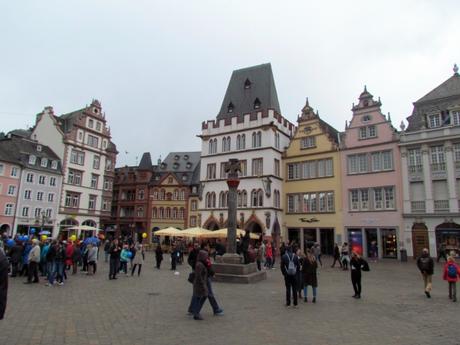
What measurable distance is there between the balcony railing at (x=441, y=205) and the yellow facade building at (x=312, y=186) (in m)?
8.47

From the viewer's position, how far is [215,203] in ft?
139

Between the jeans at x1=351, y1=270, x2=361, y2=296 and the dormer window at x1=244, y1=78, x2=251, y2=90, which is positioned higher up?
the dormer window at x1=244, y1=78, x2=251, y2=90

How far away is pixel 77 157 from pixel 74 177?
294cm

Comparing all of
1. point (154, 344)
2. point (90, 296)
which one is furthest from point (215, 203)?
point (154, 344)

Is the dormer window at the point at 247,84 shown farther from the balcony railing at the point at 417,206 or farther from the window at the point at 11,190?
the window at the point at 11,190

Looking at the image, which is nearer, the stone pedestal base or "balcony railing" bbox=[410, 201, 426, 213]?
the stone pedestal base

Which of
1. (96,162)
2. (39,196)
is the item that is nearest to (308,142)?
(96,162)

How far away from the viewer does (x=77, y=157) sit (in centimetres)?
5162

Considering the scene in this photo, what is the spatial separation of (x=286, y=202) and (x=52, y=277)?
29597mm

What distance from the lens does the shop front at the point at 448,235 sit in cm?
2944

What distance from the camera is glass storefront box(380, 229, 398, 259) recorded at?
107 ft

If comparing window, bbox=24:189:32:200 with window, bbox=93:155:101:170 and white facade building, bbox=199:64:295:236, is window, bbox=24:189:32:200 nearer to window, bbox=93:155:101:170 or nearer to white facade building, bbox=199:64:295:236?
window, bbox=93:155:101:170

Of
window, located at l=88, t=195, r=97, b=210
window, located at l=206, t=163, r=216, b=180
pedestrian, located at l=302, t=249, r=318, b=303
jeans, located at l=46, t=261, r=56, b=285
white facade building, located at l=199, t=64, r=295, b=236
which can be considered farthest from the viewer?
window, located at l=88, t=195, r=97, b=210

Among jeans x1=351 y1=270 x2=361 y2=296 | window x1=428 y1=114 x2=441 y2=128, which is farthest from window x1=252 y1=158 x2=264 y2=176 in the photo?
jeans x1=351 y1=270 x2=361 y2=296
